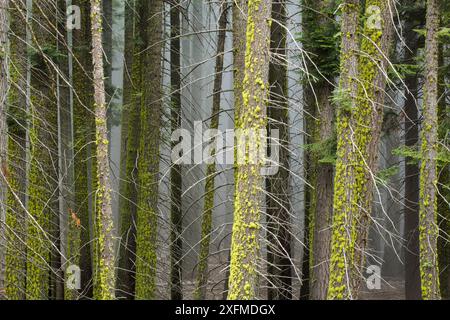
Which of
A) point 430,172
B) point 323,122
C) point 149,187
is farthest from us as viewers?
point 149,187

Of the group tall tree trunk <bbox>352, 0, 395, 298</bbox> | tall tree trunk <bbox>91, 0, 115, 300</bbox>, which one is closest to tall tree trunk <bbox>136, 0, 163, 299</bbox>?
tall tree trunk <bbox>91, 0, 115, 300</bbox>

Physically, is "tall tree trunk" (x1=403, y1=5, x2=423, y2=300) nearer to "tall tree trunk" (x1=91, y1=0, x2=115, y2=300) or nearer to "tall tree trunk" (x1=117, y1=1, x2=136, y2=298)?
"tall tree trunk" (x1=117, y1=1, x2=136, y2=298)

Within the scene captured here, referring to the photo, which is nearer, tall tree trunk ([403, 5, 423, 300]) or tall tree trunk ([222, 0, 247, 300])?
tall tree trunk ([222, 0, 247, 300])

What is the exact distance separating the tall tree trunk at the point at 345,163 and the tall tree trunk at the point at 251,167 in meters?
1.39

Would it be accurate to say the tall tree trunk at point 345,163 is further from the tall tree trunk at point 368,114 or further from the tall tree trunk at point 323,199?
the tall tree trunk at point 323,199

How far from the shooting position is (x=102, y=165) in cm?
826

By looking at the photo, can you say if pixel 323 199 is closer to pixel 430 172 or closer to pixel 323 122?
pixel 323 122

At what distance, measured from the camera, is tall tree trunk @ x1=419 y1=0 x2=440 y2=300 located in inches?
384

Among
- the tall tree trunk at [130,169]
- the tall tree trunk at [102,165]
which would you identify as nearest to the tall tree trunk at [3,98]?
the tall tree trunk at [102,165]

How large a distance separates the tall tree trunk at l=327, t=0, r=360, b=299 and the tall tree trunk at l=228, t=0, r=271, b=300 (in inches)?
54.9

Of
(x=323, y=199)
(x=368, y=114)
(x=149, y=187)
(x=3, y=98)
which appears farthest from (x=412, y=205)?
(x=3, y=98)

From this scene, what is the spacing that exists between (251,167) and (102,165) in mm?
2472

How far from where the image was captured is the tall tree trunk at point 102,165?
810cm

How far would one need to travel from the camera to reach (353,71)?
7.84m
